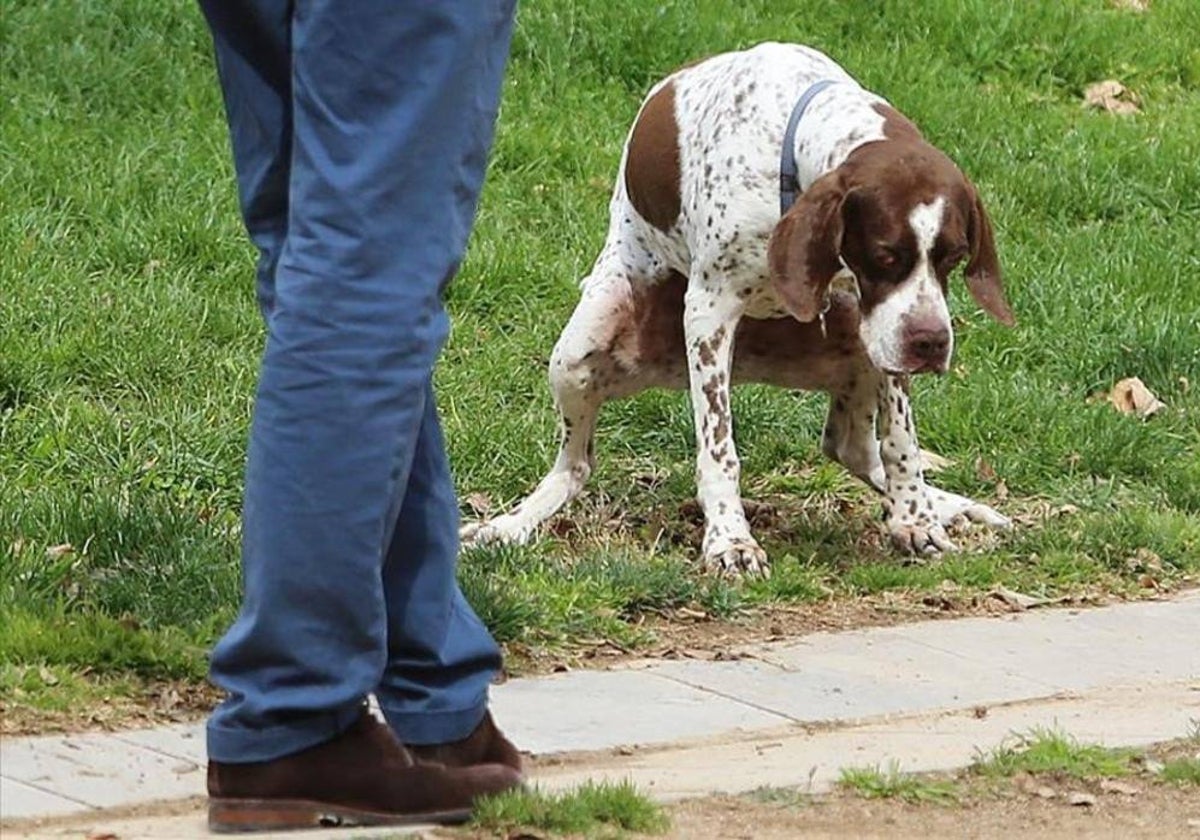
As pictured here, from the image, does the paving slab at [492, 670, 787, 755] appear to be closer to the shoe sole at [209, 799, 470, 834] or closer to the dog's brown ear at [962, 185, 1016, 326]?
the shoe sole at [209, 799, 470, 834]

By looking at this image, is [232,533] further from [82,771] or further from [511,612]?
[82,771]

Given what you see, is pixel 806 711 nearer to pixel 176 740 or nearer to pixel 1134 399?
pixel 176 740

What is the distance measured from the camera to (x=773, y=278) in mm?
5844

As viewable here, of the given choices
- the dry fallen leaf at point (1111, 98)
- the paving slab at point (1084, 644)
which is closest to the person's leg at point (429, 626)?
the paving slab at point (1084, 644)

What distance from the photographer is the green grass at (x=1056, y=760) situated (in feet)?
13.8

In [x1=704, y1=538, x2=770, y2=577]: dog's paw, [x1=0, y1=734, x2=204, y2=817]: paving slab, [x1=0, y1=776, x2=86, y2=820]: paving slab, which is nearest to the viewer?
A: [x1=0, y1=776, x2=86, y2=820]: paving slab

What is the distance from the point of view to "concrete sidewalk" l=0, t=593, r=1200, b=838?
12.7ft

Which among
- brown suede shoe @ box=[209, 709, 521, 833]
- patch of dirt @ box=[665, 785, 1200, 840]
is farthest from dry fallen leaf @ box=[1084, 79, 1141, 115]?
brown suede shoe @ box=[209, 709, 521, 833]

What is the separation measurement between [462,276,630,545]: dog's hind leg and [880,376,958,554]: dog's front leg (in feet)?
2.36

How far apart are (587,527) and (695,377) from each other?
0.50 m

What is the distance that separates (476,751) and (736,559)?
2.31 m

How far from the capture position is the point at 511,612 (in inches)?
197

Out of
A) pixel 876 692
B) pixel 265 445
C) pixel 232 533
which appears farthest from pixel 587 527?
pixel 265 445

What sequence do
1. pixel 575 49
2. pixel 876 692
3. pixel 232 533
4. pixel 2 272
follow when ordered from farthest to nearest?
1. pixel 575 49
2. pixel 2 272
3. pixel 232 533
4. pixel 876 692
